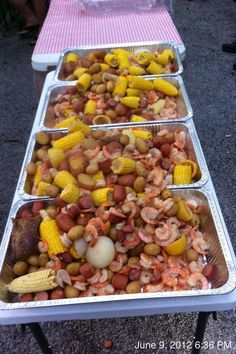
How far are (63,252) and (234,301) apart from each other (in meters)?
0.50

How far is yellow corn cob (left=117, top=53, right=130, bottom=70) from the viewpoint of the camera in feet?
6.12

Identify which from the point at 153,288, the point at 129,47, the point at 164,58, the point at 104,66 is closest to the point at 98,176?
the point at 153,288

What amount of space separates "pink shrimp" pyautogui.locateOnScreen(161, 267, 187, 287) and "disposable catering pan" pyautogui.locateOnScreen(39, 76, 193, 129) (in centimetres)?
71

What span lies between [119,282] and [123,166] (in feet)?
1.23

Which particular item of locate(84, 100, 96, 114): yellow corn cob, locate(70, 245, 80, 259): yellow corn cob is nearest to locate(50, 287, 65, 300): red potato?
locate(70, 245, 80, 259): yellow corn cob

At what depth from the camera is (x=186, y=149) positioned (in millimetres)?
1489

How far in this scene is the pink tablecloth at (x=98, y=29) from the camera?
2281 mm

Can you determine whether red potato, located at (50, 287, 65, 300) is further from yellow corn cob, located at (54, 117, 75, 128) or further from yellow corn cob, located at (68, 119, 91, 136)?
yellow corn cob, located at (54, 117, 75, 128)

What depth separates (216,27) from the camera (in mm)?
4199

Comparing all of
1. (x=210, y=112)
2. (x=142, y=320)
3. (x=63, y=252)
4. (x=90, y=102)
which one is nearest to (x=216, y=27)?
(x=210, y=112)

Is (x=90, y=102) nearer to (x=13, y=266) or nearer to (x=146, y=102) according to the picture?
(x=146, y=102)

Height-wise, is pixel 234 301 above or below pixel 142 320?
above

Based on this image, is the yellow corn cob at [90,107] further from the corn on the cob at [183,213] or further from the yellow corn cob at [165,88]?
the corn on the cob at [183,213]

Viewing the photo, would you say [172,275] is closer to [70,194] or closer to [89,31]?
[70,194]
